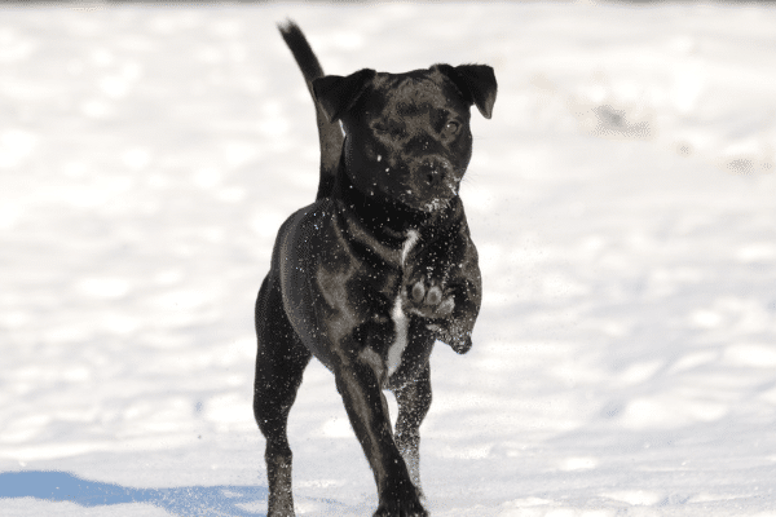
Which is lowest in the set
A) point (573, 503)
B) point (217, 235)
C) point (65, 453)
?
point (217, 235)

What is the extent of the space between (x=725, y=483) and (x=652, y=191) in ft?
20.6

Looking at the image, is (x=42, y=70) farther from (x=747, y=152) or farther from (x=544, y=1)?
(x=747, y=152)

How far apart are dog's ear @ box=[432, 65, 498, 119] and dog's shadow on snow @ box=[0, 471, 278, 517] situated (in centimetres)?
212

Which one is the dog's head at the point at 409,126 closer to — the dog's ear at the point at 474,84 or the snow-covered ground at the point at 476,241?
the dog's ear at the point at 474,84

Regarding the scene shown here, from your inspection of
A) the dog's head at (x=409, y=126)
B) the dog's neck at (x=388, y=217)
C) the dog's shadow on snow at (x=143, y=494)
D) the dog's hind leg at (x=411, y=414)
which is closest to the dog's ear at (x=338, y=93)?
the dog's head at (x=409, y=126)

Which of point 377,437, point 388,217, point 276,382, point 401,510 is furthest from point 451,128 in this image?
point 276,382

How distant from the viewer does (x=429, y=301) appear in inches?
128

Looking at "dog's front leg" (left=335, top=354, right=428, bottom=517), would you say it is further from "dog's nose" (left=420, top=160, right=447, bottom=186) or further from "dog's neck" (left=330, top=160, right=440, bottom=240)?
"dog's nose" (left=420, top=160, right=447, bottom=186)

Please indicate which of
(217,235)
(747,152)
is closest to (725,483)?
(217,235)

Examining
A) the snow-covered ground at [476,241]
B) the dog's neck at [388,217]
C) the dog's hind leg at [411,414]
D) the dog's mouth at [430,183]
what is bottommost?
the snow-covered ground at [476,241]

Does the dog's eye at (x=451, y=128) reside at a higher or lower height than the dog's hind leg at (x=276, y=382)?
higher

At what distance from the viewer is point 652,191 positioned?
33.1 feet

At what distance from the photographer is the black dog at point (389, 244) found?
3.13 m

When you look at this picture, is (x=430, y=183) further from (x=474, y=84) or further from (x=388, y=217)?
(x=474, y=84)
